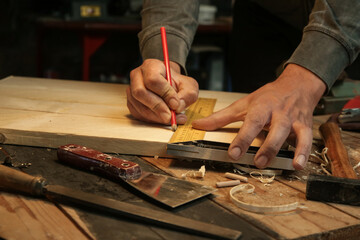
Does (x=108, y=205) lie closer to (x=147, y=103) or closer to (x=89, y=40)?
(x=147, y=103)

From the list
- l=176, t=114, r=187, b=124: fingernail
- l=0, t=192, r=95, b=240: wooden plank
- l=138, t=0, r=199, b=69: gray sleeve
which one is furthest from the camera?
l=138, t=0, r=199, b=69: gray sleeve

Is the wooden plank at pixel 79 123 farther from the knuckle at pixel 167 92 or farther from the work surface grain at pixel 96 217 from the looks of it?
the work surface grain at pixel 96 217

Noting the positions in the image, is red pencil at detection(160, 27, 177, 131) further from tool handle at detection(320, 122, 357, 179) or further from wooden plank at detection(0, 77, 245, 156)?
tool handle at detection(320, 122, 357, 179)

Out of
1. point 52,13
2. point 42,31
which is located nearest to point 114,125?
point 42,31

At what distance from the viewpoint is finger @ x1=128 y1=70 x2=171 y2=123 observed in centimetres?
134

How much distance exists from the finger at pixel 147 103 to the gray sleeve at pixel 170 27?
28 cm

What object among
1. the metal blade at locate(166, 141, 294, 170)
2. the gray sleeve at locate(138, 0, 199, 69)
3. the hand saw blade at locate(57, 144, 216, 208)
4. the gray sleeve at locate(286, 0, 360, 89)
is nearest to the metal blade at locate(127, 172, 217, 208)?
the hand saw blade at locate(57, 144, 216, 208)

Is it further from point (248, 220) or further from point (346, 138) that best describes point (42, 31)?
point (248, 220)

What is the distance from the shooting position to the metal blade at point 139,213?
778 mm

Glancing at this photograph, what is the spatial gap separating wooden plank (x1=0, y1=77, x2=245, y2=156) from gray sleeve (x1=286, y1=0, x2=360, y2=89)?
1.00ft

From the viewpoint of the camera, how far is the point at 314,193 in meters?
0.96

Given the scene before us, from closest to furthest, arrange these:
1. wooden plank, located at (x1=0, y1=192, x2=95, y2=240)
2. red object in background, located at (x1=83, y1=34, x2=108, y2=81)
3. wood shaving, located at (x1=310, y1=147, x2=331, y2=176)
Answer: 1. wooden plank, located at (x1=0, y1=192, x2=95, y2=240)
2. wood shaving, located at (x1=310, y1=147, x2=331, y2=176)
3. red object in background, located at (x1=83, y1=34, x2=108, y2=81)

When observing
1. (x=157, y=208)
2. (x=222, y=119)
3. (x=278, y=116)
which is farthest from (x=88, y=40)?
(x=157, y=208)

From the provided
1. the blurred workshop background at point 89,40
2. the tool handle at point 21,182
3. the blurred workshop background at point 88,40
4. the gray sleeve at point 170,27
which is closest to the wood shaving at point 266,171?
the tool handle at point 21,182
